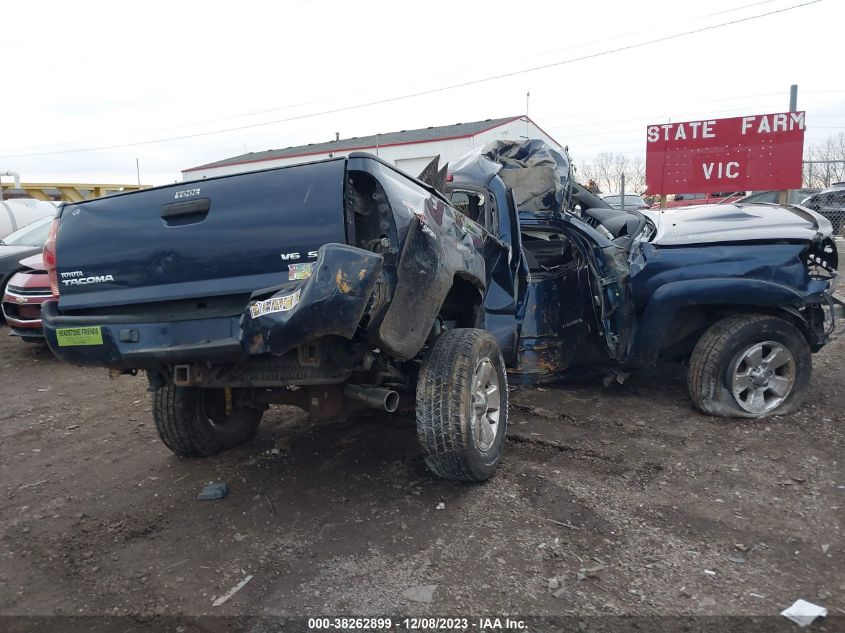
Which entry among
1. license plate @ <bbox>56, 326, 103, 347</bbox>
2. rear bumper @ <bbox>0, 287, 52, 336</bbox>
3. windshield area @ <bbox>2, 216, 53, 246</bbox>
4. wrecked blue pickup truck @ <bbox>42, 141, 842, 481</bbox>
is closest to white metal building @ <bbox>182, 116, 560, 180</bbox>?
windshield area @ <bbox>2, 216, 53, 246</bbox>

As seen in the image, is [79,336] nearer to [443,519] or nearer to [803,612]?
[443,519]

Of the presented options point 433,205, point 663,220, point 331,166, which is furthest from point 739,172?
point 331,166

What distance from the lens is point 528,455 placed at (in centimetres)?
429

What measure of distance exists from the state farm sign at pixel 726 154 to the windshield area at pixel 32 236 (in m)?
9.94

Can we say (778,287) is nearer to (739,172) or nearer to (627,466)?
(627,466)

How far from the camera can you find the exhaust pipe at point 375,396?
131 inches

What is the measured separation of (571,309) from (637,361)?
0.68 meters

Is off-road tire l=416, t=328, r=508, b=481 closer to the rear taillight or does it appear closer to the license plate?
the license plate

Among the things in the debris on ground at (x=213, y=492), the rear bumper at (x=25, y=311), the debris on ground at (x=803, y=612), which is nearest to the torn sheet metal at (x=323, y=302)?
the debris on ground at (x=213, y=492)

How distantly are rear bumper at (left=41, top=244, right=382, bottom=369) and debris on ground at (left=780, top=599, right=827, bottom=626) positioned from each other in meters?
2.10

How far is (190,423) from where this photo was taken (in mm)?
4359

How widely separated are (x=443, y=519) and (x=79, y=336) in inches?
83.0

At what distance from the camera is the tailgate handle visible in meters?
3.13

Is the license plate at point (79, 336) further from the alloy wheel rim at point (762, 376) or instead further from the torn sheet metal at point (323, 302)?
the alloy wheel rim at point (762, 376)
